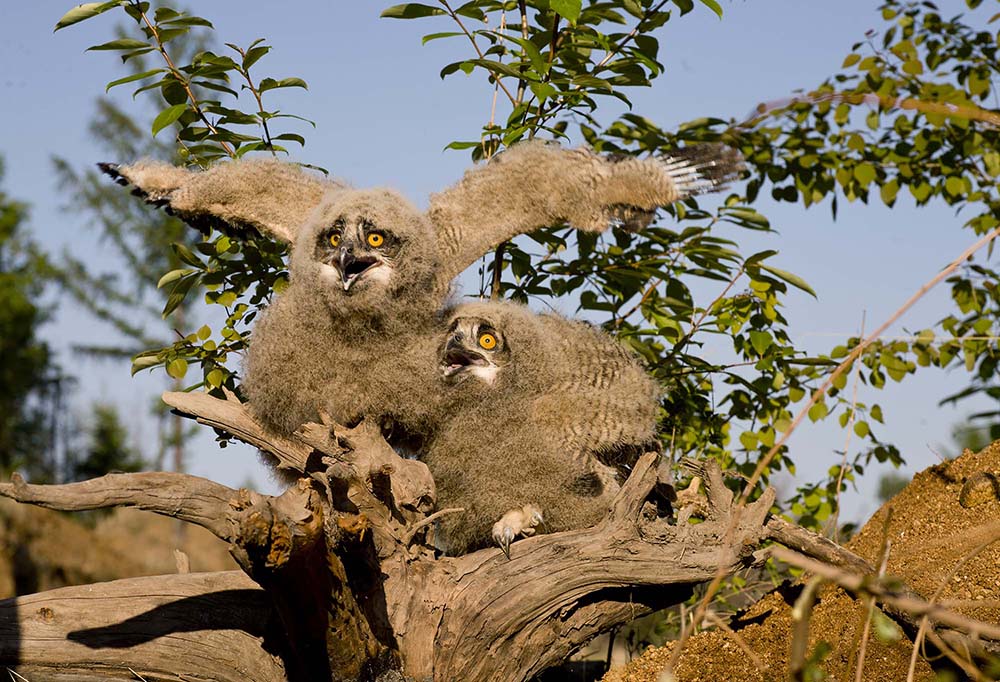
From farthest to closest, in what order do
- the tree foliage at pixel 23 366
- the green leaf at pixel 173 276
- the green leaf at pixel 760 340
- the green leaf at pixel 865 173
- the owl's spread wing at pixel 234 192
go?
the tree foliage at pixel 23 366
the green leaf at pixel 865 173
the green leaf at pixel 173 276
the green leaf at pixel 760 340
the owl's spread wing at pixel 234 192

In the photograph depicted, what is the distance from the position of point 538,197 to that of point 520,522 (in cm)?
132

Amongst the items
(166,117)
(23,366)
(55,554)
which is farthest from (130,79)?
(23,366)

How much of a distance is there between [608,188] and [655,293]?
1040 mm

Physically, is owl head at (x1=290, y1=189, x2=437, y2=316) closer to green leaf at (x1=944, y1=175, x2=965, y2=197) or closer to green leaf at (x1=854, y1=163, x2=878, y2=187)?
green leaf at (x1=854, y1=163, x2=878, y2=187)

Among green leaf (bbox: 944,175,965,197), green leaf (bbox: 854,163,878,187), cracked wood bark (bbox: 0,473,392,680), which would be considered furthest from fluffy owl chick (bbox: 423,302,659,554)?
green leaf (bbox: 944,175,965,197)

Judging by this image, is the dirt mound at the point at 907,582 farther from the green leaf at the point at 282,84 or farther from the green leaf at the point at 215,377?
the green leaf at the point at 282,84

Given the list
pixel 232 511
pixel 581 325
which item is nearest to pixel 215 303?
pixel 581 325

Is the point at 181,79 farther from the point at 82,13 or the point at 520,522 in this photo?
the point at 520,522

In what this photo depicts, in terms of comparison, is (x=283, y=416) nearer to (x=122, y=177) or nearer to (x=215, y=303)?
(x=215, y=303)

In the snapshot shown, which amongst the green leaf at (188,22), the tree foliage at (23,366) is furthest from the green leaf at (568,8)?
the tree foliage at (23,366)

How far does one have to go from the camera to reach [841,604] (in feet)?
13.1

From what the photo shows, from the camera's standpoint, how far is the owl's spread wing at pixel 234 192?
412cm

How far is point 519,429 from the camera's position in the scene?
374 cm

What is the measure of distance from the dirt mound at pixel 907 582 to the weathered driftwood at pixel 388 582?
31cm
